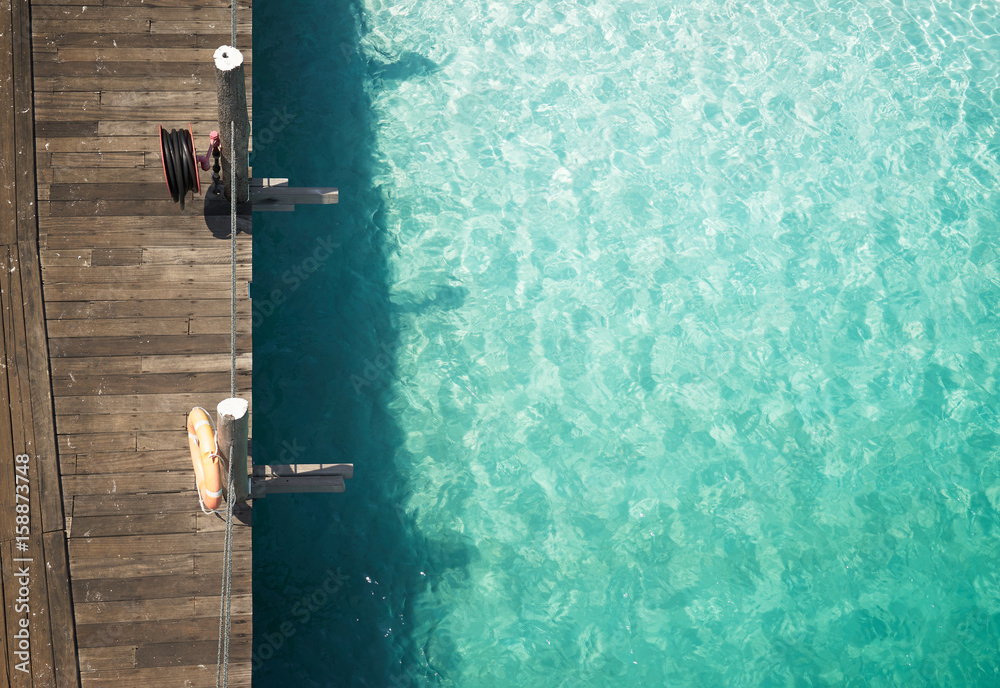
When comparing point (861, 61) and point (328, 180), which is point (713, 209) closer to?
point (861, 61)

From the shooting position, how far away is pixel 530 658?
706 cm

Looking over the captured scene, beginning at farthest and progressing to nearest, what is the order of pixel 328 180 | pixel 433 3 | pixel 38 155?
1. pixel 433 3
2. pixel 328 180
3. pixel 38 155

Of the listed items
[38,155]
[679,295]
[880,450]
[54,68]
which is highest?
[54,68]

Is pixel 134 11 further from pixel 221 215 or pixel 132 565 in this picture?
pixel 132 565

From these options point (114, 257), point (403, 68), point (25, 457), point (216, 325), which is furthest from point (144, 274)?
point (403, 68)

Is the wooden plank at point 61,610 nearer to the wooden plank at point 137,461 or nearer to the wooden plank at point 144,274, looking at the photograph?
the wooden plank at point 137,461

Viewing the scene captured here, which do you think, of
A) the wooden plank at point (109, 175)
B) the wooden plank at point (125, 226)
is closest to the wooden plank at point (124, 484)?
the wooden plank at point (125, 226)

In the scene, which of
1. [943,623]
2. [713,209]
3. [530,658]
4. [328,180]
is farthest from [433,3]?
[943,623]

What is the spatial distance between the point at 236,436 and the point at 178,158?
92.6 inches

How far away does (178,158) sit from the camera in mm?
6258

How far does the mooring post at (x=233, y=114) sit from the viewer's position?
5625mm

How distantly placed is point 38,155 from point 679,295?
5.87 meters

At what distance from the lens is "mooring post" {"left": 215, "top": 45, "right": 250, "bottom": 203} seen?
5.62 m

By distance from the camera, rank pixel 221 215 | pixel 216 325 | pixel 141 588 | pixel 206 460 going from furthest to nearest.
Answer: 1. pixel 221 215
2. pixel 216 325
3. pixel 141 588
4. pixel 206 460
